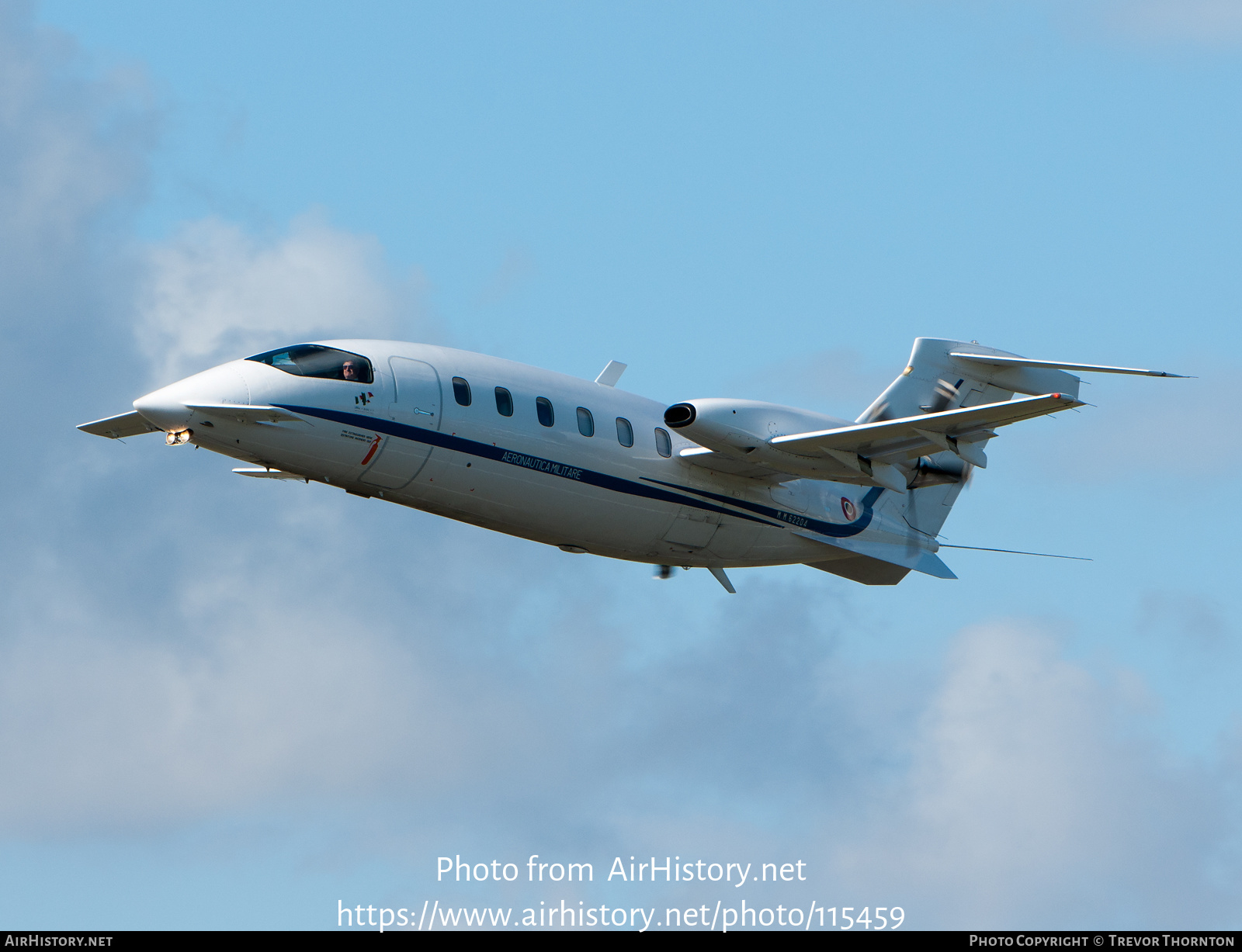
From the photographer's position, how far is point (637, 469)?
3312 centimetres

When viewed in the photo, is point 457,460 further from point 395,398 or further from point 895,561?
point 895,561

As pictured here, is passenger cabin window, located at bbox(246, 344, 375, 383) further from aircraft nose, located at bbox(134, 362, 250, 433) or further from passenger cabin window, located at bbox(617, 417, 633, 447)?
passenger cabin window, located at bbox(617, 417, 633, 447)

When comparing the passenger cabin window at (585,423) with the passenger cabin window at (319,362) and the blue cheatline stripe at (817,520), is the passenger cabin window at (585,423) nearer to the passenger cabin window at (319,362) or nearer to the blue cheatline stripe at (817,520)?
the blue cheatline stripe at (817,520)

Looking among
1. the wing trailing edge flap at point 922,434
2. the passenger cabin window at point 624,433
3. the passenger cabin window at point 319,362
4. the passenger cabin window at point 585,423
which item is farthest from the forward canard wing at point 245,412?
the wing trailing edge flap at point 922,434

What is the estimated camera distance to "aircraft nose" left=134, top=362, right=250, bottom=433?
28719 mm

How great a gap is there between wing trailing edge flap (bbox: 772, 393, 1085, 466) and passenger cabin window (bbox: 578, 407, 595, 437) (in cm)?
349

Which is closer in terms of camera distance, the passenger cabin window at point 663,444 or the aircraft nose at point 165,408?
the aircraft nose at point 165,408

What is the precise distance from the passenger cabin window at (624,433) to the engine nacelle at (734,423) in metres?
1.01

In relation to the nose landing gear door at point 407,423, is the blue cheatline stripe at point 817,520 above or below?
above

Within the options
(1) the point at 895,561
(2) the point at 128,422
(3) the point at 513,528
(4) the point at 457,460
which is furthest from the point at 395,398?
(1) the point at 895,561

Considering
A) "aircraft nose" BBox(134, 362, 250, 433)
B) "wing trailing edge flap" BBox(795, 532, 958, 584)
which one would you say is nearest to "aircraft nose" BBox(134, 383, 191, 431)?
"aircraft nose" BBox(134, 362, 250, 433)

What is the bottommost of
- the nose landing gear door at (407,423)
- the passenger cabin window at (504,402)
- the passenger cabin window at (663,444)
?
the nose landing gear door at (407,423)

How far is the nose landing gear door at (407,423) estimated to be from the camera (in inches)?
1181

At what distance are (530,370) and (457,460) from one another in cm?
263
